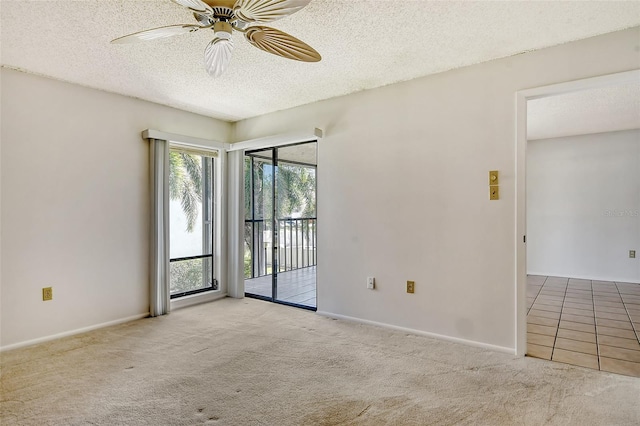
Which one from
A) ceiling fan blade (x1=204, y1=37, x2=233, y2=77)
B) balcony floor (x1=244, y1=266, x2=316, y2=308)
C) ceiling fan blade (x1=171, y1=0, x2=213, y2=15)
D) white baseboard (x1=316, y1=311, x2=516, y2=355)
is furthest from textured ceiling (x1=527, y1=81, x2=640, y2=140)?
balcony floor (x1=244, y1=266, x2=316, y2=308)

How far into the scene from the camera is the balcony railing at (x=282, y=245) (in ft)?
14.2

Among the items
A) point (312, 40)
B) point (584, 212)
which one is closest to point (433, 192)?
point (312, 40)

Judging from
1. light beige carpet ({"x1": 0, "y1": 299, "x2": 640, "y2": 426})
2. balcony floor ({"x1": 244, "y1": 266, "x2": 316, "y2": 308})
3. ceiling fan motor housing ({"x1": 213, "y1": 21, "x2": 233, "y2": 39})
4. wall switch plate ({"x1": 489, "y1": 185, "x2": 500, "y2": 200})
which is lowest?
light beige carpet ({"x1": 0, "y1": 299, "x2": 640, "y2": 426})

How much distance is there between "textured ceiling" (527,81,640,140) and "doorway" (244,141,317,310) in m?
2.68

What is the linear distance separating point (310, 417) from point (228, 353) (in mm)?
1056

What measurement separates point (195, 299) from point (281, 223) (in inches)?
52.7

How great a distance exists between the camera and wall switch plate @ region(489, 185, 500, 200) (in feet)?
8.85

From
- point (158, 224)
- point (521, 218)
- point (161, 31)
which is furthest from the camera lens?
point (158, 224)

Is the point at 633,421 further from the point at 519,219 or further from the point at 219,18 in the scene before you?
the point at 219,18

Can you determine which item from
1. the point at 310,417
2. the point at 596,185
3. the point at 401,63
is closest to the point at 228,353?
the point at 310,417

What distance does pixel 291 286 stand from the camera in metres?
4.49

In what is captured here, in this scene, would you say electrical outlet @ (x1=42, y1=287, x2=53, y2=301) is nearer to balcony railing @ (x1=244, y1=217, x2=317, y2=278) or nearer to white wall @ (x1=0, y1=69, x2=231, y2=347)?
white wall @ (x1=0, y1=69, x2=231, y2=347)

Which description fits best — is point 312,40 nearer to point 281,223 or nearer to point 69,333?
point 281,223

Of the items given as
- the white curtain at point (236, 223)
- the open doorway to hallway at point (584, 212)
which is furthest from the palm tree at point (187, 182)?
the open doorway to hallway at point (584, 212)
